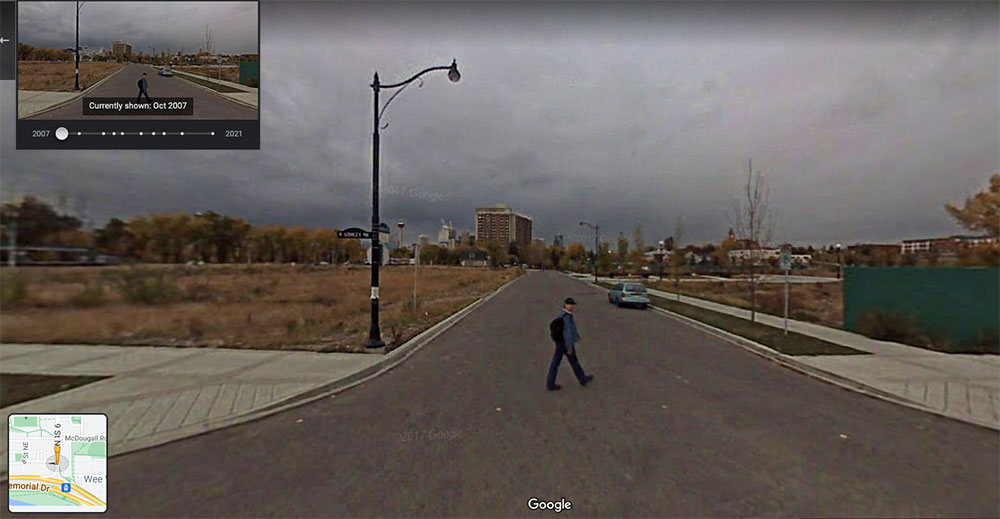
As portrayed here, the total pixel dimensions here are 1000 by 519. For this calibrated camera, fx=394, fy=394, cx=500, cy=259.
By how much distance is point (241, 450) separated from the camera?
13.4 ft

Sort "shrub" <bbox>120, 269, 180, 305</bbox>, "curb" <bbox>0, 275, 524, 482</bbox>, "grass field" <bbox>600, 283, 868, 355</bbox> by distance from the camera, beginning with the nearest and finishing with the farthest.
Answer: "curb" <bbox>0, 275, 524, 482</bbox>, "grass field" <bbox>600, 283, 868, 355</bbox>, "shrub" <bbox>120, 269, 180, 305</bbox>

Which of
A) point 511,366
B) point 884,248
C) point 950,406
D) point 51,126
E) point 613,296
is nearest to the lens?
point 51,126

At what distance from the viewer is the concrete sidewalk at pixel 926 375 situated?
555 centimetres

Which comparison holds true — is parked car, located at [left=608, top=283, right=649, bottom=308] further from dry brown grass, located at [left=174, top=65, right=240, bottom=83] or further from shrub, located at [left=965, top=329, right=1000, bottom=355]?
dry brown grass, located at [left=174, top=65, right=240, bottom=83]

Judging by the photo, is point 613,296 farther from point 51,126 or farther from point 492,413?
point 51,126

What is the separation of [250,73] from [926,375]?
12.1 metres

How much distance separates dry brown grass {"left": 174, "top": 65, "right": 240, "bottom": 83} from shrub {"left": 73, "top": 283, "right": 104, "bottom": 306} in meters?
7.03

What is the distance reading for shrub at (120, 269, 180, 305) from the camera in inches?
425

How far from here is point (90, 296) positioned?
920 cm

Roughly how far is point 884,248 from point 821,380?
1414cm

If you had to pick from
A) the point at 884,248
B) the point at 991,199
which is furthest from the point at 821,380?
the point at 884,248

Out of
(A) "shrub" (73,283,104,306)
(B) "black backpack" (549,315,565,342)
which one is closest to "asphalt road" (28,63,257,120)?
(B) "black backpack" (549,315,565,342)

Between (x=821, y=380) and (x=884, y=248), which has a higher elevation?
(x=884, y=248)

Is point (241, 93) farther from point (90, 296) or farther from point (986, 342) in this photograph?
point (986, 342)
